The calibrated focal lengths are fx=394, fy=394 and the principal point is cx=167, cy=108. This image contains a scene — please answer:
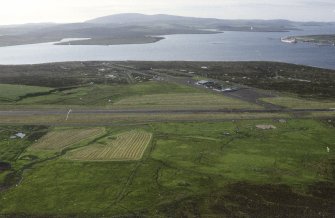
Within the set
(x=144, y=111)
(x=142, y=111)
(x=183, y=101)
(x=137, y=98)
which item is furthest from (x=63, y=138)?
(x=183, y=101)

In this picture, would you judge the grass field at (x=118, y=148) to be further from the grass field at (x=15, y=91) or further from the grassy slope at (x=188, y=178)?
the grass field at (x=15, y=91)

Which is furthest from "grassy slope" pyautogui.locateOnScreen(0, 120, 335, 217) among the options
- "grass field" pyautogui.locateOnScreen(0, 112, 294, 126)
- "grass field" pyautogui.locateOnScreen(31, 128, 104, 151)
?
"grass field" pyautogui.locateOnScreen(0, 112, 294, 126)

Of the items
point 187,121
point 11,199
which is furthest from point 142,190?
point 187,121

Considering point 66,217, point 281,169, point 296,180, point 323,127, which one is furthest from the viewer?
point 323,127

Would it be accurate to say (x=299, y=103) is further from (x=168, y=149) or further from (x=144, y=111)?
(x=168, y=149)

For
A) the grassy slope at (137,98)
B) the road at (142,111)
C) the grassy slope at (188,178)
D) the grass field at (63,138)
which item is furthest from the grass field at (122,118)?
the grassy slope at (188,178)

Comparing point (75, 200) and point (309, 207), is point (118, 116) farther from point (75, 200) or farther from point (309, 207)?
point (309, 207)

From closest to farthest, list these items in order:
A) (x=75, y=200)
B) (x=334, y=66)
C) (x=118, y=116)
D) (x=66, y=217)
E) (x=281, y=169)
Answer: (x=66, y=217)
(x=75, y=200)
(x=281, y=169)
(x=118, y=116)
(x=334, y=66)
